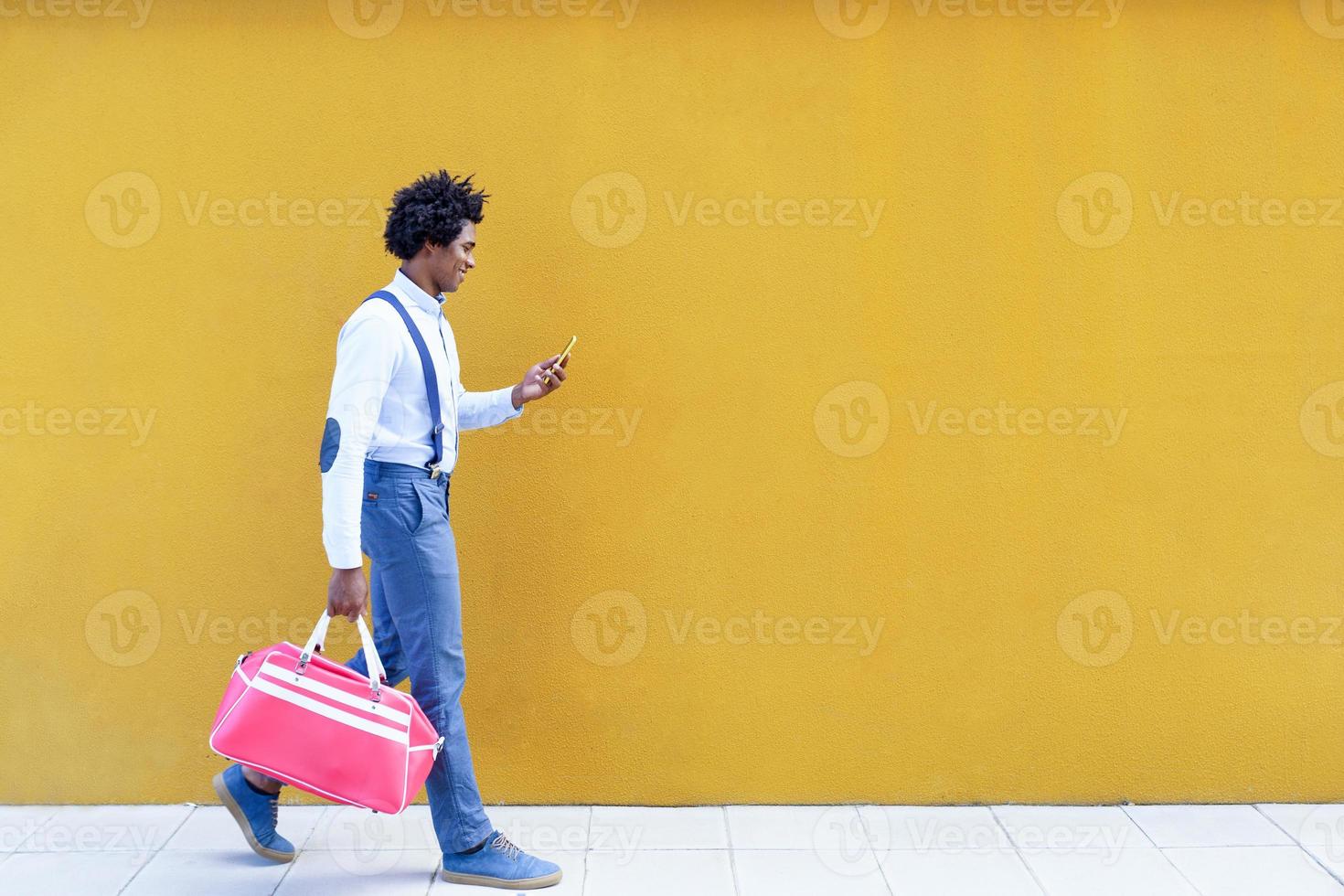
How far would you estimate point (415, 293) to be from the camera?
124 inches

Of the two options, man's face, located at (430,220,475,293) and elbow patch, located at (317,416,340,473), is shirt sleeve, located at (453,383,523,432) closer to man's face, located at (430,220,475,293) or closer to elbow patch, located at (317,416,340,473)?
man's face, located at (430,220,475,293)

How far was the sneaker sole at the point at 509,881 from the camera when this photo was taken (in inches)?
125

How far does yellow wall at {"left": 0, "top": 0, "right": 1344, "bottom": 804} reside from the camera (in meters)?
3.55

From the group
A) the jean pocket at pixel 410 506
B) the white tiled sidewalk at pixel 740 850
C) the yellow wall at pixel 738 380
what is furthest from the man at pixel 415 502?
the yellow wall at pixel 738 380

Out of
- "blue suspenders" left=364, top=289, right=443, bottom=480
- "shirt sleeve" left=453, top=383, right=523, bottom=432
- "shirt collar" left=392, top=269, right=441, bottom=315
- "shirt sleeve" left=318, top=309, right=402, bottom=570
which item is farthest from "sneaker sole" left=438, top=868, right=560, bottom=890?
"shirt collar" left=392, top=269, right=441, bottom=315

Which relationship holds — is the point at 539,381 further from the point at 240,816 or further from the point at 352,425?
the point at 240,816

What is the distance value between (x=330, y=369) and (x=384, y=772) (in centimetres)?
130

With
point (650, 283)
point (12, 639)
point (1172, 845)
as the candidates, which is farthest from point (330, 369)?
point (1172, 845)

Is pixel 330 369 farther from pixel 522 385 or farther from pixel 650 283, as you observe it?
pixel 650 283

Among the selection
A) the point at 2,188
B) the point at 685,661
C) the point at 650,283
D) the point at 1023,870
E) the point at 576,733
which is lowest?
the point at 1023,870

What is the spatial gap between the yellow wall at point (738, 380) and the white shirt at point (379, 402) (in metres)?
0.47

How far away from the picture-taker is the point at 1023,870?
3256 millimetres

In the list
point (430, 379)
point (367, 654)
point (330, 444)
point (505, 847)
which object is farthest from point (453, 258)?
→ point (505, 847)

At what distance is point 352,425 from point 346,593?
0.42m
